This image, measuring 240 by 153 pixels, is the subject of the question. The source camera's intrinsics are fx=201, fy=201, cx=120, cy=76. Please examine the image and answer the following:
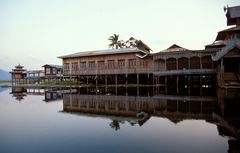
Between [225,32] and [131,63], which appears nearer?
[225,32]

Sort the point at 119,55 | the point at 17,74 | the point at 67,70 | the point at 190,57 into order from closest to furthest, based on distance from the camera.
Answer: the point at 190,57 → the point at 119,55 → the point at 67,70 → the point at 17,74

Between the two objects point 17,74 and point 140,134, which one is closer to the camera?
point 140,134

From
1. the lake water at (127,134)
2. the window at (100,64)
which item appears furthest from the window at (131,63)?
the lake water at (127,134)

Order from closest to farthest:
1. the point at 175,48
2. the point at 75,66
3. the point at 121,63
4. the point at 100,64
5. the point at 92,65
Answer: the point at 121,63 → the point at 100,64 → the point at 92,65 → the point at 175,48 → the point at 75,66

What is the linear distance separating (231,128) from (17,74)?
7136 cm

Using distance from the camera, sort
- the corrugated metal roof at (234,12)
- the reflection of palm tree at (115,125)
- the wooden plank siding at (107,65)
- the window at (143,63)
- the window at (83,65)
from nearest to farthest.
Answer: the reflection of palm tree at (115,125) < the corrugated metal roof at (234,12) < the window at (143,63) < the wooden plank siding at (107,65) < the window at (83,65)

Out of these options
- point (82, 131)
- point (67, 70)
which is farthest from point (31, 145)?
point (67, 70)

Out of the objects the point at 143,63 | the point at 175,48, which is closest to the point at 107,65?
the point at 143,63

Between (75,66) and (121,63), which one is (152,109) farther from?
(75,66)

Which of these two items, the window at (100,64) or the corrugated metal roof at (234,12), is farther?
the window at (100,64)

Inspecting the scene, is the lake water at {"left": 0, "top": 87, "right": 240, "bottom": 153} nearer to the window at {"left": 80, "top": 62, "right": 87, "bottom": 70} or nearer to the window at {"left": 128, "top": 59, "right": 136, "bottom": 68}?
the window at {"left": 128, "top": 59, "right": 136, "bottom": 68}

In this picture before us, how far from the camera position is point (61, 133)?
792 centimetres

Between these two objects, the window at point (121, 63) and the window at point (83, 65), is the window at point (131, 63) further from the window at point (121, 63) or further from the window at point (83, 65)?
the window at point (83, 65)

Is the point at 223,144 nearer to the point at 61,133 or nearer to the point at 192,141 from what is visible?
the point at 192,141
